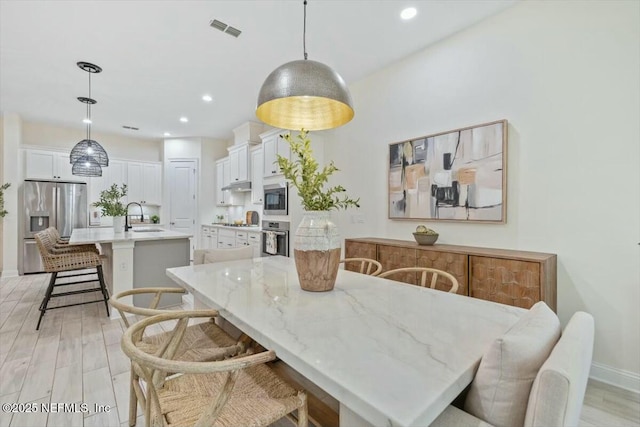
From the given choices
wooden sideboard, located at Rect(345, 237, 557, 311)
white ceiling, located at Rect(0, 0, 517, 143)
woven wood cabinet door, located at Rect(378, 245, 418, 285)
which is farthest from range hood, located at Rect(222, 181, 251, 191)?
wooden sideboard, located at Rect(345, 237, 557, 311)

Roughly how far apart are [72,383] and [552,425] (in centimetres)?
271

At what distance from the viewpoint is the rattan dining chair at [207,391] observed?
2.80 feet

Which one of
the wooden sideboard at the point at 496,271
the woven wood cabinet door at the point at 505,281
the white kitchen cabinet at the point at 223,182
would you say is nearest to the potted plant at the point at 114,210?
the white kitchen cabinet at the point at 223,182

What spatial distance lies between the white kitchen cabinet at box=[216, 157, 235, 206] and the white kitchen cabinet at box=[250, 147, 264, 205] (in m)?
1.08

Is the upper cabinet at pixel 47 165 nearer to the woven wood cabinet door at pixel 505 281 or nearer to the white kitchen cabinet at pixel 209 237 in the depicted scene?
the white kitchen cabinet at pixel 209 237

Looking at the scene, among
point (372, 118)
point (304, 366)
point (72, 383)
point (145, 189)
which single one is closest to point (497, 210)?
point (372, 118)

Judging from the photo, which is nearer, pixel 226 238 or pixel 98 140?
pixel 226 238

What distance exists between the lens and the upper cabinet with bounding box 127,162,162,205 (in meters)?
6.40

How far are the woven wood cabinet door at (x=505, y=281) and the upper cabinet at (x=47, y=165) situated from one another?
7.09 m

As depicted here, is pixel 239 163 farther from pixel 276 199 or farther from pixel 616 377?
pixel 616 377

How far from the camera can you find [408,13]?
2516 mm

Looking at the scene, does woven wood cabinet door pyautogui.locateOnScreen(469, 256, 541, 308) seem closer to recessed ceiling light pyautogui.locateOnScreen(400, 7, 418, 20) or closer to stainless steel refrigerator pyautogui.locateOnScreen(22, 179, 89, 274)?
recessed ceiling light pyautogui.locateOnScreen(400, 7, 418, 20)

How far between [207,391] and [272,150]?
151 inches

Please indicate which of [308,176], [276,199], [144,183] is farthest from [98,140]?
[308,176]
